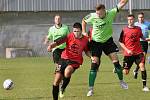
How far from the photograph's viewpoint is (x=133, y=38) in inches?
590

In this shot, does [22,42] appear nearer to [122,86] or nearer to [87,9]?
[87,9]

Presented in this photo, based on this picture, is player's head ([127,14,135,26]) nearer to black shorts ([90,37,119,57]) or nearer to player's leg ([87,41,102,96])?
black shorts ([90,37,119,57])

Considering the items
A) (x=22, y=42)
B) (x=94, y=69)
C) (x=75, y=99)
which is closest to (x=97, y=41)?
(x=94, y=69)

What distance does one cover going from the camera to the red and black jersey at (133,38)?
14.9m

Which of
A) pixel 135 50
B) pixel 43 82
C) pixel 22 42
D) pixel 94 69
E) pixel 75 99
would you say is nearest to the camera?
pixel 75 99

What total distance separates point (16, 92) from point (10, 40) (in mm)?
24531

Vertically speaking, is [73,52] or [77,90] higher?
[73,52]

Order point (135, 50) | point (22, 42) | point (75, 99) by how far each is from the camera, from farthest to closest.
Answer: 1. point (22, 42)
2. point (135, 50)
3. point (75, 99)

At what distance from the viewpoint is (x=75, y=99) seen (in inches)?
497

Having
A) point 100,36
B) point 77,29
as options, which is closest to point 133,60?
point 100,36

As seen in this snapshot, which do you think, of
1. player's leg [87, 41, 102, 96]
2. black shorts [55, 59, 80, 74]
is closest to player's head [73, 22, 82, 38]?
black shorts [55, 59, 80, 74]

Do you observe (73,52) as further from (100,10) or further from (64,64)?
(100,10)

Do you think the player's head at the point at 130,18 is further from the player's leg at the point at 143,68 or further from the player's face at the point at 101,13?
the player's face at the point at 101,13

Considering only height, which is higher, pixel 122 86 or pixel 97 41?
pixel 97 41
